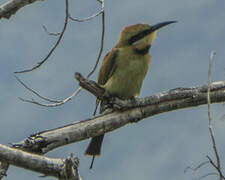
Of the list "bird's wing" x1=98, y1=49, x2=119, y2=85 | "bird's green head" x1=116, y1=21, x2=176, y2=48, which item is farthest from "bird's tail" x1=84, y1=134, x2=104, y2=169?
"bird's green head" x1=116, y1=21, x2=176, y2=48

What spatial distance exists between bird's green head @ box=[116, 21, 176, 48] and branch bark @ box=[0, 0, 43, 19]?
50.4 inches

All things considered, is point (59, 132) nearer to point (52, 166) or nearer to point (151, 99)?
point (52, 166)

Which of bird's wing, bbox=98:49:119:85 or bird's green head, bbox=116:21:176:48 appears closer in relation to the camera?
bird's wing, bbox=98:49:119:85

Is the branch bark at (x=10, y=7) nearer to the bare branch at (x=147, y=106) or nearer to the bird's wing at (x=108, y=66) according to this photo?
the bare branch at (x=147, y=106)

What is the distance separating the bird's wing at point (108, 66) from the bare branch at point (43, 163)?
5.64 feet

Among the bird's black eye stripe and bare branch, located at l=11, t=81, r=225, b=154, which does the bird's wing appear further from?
bare branch, located at l=11, t=81, r=225, b=154

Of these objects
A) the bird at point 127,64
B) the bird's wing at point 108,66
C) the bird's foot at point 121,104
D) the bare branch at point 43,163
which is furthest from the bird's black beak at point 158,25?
the bare branch at point 43,163

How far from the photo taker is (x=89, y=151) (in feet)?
13.4

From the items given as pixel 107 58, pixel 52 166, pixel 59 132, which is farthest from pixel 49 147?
pixel 107 58

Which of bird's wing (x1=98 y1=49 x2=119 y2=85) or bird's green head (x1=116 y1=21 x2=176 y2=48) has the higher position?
bird's green head (x1=116 y1=21 x2=176 y2=48)

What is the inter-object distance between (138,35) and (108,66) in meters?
0.47

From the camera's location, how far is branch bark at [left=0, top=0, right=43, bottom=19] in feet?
10.7

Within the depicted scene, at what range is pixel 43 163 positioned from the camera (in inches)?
97.3

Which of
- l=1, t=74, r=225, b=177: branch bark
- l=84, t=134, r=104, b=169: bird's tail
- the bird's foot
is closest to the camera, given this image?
l=1, t=74, r=225, b=177: branch bark
